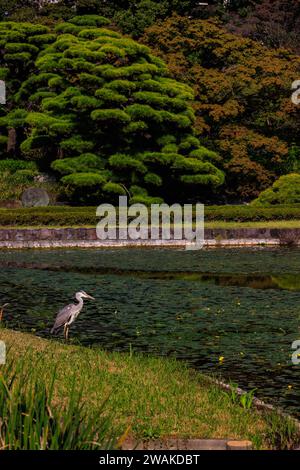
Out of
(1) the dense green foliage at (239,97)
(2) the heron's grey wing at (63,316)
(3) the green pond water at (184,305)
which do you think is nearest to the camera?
(3) the green pond water at (184,305)

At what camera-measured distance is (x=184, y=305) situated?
17.1m

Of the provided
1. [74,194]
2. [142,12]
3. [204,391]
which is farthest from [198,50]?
[204,391]

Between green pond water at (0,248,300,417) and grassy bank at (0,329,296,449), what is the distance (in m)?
0.81

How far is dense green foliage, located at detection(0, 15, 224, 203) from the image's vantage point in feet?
131

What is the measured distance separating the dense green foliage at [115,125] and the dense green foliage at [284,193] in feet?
9.63

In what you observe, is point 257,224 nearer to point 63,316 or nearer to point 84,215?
point 84,215

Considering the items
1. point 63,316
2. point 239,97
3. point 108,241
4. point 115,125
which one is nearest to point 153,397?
point 63,316

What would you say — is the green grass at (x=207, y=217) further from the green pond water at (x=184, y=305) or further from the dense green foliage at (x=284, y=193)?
the green pond water at (x=184, y=305)

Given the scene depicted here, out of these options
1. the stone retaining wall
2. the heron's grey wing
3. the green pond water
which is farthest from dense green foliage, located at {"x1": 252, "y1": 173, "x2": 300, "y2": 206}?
the heron's grey wing

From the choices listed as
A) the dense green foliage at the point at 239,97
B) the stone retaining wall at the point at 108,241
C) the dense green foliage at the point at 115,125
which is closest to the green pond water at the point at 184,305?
the stone retaining wall at the point at 108,241

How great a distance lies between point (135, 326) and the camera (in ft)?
47.9

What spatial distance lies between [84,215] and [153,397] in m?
25.5

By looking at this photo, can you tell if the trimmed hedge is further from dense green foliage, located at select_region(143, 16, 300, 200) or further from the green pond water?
dense green foliage, located at select_region(143, 16, 300, 200)

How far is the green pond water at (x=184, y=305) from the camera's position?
38.8ft
